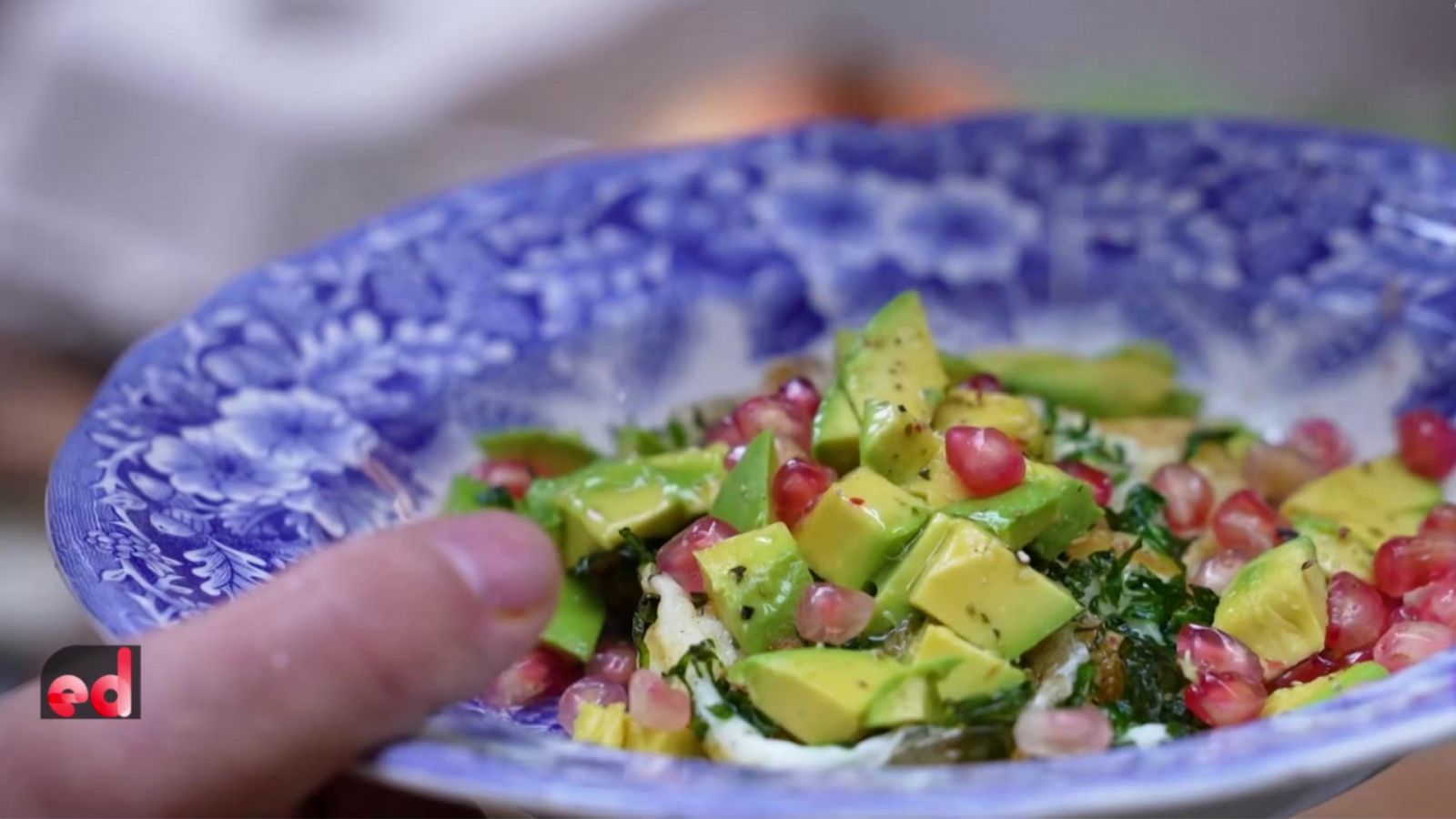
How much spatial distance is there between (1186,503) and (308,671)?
38.8 inches

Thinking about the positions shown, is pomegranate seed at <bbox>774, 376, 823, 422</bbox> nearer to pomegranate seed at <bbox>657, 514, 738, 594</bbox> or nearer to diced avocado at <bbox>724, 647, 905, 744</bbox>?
pomegranate seed at <bbox>657, 514, 738, 594</bbox>

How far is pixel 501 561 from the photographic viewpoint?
99 centimetres

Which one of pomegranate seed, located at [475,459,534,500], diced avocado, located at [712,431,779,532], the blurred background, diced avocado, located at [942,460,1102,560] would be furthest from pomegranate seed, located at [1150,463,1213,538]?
the blurred background

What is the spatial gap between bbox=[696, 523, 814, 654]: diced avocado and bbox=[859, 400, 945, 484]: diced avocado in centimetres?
15

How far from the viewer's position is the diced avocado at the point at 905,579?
1156 mm

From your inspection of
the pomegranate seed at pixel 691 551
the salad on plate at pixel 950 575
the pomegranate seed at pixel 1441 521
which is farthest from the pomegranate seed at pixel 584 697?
the pomegranate seed at pixel 1441 521

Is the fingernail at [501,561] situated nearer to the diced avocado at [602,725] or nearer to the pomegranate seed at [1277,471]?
the diced avocado at [602,725]

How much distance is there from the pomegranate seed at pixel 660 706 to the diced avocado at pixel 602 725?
0.6 inches

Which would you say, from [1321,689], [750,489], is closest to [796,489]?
[750,489]

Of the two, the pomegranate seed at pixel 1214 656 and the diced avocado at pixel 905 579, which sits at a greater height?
the diced avocado at pixel 905 579

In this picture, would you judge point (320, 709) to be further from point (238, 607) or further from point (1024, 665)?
point (1024, 665)

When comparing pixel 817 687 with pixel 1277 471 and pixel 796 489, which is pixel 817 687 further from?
pixel 1277 471

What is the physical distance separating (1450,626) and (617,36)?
3623 millimetres

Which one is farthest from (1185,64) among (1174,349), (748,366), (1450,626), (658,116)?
(1450,626)
